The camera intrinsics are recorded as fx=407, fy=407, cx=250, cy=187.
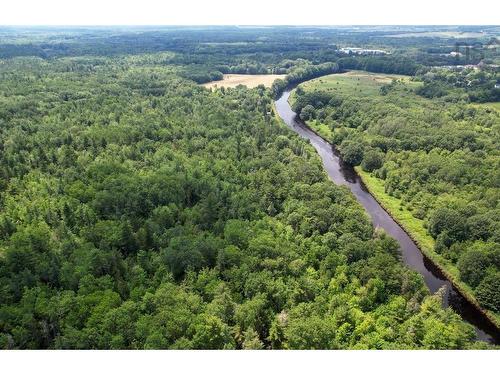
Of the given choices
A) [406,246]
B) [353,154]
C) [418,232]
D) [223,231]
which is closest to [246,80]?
[353,154]

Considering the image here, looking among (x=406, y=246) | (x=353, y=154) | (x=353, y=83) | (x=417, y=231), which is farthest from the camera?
(x=353, y=83)

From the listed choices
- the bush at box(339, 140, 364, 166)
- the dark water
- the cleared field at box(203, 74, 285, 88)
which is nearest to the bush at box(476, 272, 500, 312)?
the dark water

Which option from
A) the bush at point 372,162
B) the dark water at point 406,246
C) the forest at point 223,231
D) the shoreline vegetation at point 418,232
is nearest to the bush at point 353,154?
the forest at point 223,231

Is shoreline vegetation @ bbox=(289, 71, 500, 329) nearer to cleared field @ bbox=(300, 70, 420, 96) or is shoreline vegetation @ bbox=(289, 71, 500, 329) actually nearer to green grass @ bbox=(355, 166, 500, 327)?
green grass @ bbox=(355, 166, 500, 327)

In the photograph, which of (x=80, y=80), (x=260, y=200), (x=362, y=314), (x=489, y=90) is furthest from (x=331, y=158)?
(x=80, y=80)

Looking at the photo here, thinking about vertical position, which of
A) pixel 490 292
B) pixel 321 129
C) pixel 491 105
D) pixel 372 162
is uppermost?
pixel 491 105

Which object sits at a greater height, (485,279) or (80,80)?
(80,80)

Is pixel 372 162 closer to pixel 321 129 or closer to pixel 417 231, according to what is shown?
pixel 417 231

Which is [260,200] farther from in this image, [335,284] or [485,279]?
[485,279]
